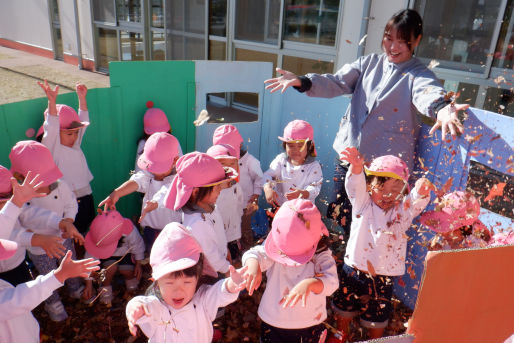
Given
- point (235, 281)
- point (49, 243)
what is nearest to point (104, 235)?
point (49, 243)

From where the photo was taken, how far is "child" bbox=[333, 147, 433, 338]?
9.07 feet

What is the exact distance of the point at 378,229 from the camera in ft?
9.41

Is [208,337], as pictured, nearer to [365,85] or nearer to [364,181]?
[364,181]

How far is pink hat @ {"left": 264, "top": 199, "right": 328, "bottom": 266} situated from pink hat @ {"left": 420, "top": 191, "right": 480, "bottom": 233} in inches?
43.9

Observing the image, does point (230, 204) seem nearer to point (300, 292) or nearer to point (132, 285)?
point (132, 285)

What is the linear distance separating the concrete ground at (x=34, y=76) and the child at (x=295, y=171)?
7400 millimetres

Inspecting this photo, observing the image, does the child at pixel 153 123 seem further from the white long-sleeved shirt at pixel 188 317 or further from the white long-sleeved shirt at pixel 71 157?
the white long-sleeved shirt at pixel 188 317

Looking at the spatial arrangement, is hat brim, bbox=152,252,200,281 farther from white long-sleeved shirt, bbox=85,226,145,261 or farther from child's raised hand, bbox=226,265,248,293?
white long-sleeved shirt, bbox=85,226,145,261

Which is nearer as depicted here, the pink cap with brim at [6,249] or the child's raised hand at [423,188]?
the pink cap with brim at [6,249]

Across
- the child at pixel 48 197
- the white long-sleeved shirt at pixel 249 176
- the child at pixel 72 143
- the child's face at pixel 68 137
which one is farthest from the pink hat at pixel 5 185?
the white long-sleeved shirt at pixel 249 176

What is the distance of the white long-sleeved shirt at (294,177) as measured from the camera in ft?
12.4

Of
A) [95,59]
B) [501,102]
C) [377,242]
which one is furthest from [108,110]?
[95,59]

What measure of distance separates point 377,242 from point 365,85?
135 centimetres

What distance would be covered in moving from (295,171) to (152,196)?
1340 mm
